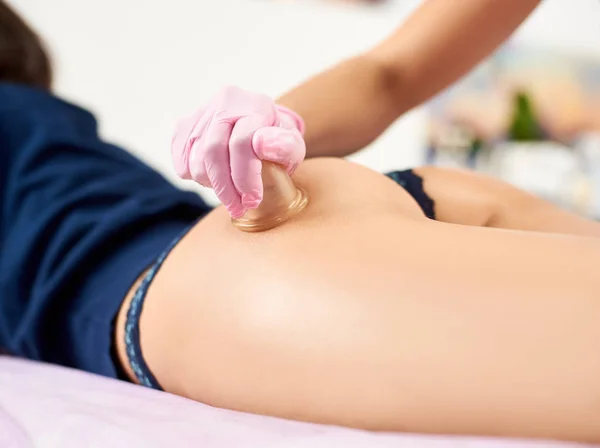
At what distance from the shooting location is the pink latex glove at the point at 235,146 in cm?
40

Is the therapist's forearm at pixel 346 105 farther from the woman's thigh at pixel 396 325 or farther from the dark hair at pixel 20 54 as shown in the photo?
the dark hair at pixel 20 54

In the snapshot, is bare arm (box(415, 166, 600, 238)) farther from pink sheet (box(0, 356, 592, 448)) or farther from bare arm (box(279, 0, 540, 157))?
pink sheet (box(0, 356, 592, 448))

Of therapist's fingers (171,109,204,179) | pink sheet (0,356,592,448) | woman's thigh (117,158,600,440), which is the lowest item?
pink sheet (0,356,592,448)

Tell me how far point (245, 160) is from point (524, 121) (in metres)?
1.75

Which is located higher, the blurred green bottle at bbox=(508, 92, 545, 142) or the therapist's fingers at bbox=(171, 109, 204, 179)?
the therapist's fingers at bbox=(171, 109, 204, 179)

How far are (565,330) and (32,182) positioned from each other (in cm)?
67

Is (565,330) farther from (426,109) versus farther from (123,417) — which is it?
(426,109)

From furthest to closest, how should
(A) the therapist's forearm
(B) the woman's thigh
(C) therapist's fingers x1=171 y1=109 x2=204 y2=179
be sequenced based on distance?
(A) the therapist's forearm → (C) therapist's fingers x1=171 y1=109 x2=204 y2=179 → (B) the woman's thigh

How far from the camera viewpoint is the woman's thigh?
1.07 feet

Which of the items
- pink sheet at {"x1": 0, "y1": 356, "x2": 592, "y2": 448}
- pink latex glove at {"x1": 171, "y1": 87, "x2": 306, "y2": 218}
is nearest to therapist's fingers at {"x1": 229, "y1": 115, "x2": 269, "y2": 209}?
pink latex glove at {"x1": 171, "y1": 87, "x2": 306, "y2": 218}

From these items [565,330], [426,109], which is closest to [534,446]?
[565,330]

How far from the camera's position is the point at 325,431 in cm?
36

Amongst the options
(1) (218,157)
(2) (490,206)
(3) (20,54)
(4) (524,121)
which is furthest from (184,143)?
(4) (524,121)

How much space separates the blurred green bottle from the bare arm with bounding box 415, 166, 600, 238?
1.40 m
